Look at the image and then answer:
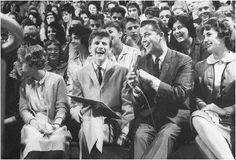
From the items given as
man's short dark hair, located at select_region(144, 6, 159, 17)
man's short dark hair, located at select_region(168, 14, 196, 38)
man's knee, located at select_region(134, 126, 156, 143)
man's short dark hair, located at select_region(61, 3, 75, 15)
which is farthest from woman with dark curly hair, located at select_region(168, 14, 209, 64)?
man's short dark hair, located at select_region(61, 3, 75, 15)

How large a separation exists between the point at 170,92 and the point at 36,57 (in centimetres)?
178

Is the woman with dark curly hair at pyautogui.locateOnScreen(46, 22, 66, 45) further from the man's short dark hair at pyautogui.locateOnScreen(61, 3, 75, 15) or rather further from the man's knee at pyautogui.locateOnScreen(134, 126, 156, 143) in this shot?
the man's knee at pyautogui.locateOnScreen(134, 126, 156, 143)

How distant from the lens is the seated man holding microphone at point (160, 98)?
5.15m

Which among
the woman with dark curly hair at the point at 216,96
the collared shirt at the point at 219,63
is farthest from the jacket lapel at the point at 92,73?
the collared shirt at the point at 219,63

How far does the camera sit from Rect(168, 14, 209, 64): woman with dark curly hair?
530cm

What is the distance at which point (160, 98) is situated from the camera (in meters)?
5.21

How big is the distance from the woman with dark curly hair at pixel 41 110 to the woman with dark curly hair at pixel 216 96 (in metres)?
1.66

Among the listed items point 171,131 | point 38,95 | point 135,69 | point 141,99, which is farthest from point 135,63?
point 38,95

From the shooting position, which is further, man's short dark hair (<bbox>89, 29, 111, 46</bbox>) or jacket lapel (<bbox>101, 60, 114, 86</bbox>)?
man's short dark hair (<bbox>89, 29, 111, 46</bbox>)

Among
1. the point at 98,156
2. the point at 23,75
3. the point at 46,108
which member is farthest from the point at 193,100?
the point at 23,75

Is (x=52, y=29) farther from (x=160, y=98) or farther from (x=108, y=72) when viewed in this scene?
(x=160, y=98)

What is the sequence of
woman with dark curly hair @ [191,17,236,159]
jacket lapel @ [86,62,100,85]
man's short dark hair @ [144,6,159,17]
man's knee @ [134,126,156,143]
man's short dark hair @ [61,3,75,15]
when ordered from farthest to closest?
1. man's short dark hair @ [61,3,75,15]
2. man's short dark hair @ [144,6,159,17]
3. jacket lapel @ [86,62,100,85]
4. man's knee @ [134,126,156,143]
5. woman with dark curly hair @ [191,17,236,159]

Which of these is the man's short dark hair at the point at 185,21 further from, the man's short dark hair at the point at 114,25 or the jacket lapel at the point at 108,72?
the jacket lapel at the point at 108,72

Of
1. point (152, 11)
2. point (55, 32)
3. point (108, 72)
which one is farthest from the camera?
point (55, 32)
